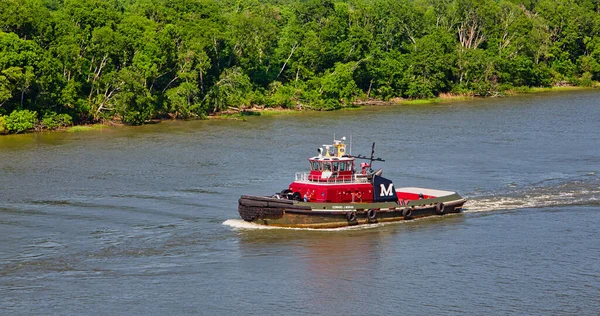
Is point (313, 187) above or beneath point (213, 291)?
above

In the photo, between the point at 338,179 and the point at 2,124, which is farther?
the point at 2,124

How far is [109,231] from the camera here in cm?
4056

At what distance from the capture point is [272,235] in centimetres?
4059

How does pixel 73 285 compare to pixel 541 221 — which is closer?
pixel 73 285

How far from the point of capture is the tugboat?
1640 inches

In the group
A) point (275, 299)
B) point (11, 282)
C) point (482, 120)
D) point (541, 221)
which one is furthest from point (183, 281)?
point (482, 120)

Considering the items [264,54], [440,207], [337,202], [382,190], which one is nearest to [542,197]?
[440,207]

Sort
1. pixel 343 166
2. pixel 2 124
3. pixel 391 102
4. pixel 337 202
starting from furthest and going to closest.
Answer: pixel 391 102, pixel 2 124, pixel 343 166, pixel 337 202

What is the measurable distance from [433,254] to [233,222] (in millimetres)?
9544

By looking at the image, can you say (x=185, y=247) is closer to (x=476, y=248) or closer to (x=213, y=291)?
(x=213, y=291)

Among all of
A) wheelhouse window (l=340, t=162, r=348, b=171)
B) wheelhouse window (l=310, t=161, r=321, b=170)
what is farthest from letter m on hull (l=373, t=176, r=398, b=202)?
wheelhouse window (l=310, t=161, r=321, b=170)

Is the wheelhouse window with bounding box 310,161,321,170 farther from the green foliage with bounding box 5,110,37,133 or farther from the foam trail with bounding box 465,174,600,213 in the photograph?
the green foliage with bounding box 5,110,37,133

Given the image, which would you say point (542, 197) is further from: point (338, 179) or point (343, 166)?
point (338, 179)

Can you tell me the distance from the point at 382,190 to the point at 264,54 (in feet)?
178
